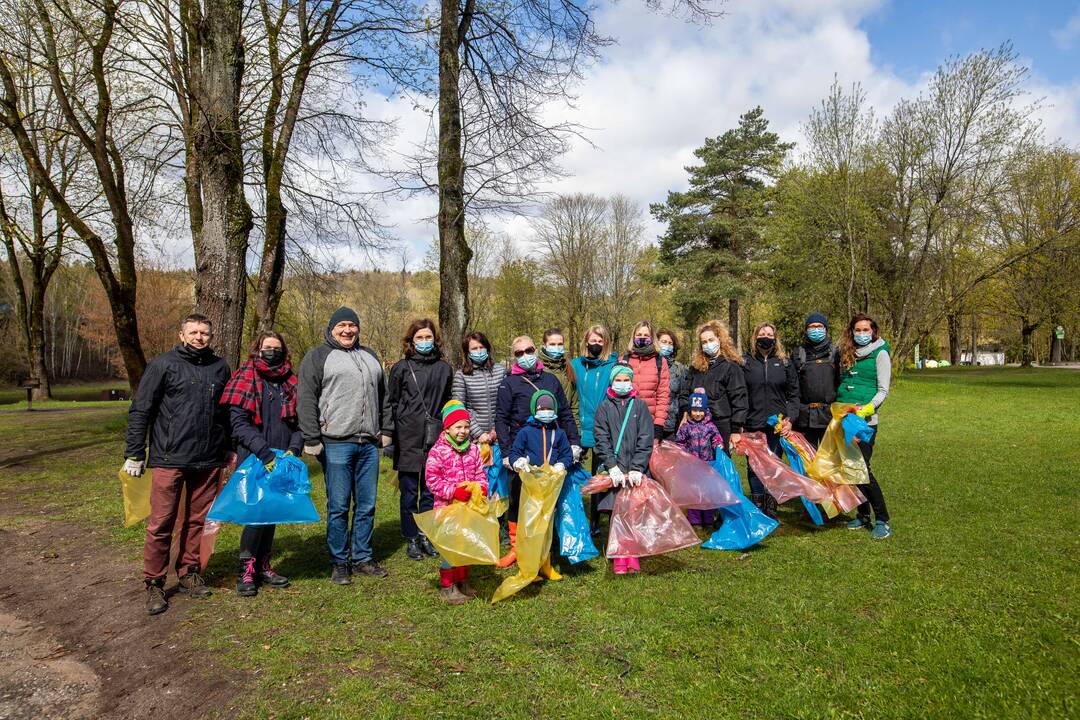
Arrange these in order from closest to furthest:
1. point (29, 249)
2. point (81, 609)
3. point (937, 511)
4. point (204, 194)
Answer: point (81, 609) → point (937, 511) → point (204, 194) → point (29, 249)

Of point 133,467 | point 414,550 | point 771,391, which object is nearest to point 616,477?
point 414,550

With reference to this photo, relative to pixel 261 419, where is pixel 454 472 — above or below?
below

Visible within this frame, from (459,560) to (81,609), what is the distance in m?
2.85

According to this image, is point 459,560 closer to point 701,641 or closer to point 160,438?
point 701,641

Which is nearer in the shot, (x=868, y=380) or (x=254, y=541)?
(x=254, y=541)

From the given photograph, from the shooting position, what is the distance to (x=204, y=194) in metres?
6.70

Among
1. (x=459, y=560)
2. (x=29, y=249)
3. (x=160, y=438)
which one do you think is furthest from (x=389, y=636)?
(x=29, y=249)

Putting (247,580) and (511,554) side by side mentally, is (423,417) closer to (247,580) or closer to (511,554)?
(511,554)

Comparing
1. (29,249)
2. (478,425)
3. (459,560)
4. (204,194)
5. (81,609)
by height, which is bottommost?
(81,609)

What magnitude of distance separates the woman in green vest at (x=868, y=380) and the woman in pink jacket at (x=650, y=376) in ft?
5.65

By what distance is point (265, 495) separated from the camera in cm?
420

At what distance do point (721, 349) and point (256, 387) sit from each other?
426 centimetres

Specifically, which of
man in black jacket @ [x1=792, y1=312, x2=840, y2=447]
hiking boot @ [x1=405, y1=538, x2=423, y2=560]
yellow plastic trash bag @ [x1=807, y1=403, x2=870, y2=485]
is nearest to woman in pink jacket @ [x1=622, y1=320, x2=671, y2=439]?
man in black jacket @ [x1=792, y1=312, x2=840, y2=447]

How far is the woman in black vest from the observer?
4.99 m
